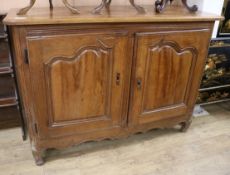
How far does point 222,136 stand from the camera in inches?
71.9

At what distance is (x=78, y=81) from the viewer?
1275mm

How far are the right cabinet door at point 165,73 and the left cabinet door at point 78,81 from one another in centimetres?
9

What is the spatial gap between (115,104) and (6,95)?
0.79m

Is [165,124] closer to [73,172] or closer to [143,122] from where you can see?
[143,122]

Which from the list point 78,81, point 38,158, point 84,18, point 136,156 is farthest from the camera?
point 136,156

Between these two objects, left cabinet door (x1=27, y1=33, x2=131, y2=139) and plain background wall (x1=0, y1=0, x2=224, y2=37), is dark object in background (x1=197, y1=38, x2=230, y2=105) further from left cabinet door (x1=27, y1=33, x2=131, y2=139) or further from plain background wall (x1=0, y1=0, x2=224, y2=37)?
left cabinet door (x1=27, y1=33, x2=131, y2=139)

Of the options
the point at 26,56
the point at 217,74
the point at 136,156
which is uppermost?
the point at 26,56

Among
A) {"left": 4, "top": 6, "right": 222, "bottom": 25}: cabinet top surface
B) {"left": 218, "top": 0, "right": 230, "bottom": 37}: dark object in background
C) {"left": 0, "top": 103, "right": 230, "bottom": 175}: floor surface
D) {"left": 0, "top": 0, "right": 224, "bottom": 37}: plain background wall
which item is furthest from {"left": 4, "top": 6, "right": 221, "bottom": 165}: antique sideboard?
{"left": 218, "top": 0, "right": 230, "bottom": 37}: dark object in background

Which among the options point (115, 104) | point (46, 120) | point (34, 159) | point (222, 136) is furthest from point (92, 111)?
point (222, 136)

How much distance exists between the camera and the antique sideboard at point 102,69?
1.13 metres

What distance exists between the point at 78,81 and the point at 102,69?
0.15m

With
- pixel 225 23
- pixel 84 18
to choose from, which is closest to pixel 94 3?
pixel 84 18

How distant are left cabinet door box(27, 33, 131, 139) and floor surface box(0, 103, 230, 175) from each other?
234 mm

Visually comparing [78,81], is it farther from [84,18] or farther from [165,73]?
[165,73]
